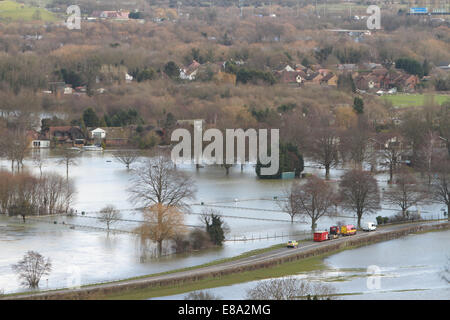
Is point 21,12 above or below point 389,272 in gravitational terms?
above

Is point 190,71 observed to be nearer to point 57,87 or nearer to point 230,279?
point 57,87

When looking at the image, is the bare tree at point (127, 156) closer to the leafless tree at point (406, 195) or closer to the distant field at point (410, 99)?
the leafless tree at point (406, 195)

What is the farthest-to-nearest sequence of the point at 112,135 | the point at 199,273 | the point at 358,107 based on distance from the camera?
the point at 358,107 → the point at 112,135 → the point at 199,273

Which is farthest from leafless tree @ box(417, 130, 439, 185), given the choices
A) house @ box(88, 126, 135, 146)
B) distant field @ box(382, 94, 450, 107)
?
distant field @ box(382, 94, 450, 107)

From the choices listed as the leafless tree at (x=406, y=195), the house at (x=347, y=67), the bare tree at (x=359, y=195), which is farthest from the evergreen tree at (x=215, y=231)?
the house at (x=347, y=67)

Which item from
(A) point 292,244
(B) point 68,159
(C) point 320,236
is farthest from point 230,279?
(B) point 68,159
